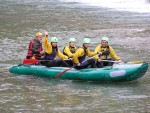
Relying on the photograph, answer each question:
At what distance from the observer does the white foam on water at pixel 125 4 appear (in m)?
38.9

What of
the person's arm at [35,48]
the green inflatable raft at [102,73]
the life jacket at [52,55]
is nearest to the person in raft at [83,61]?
the green inflatable raft at [102,73]

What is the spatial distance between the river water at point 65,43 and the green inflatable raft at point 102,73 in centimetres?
19

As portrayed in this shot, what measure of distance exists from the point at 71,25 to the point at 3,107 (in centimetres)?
1814

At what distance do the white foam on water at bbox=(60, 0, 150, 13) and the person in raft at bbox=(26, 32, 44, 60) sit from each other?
22.1m

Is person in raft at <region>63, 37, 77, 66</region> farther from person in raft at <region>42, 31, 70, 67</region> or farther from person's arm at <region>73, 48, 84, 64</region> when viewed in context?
person's arm at <region>73, 48, 84, 64</region>

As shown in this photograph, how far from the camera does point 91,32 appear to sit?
88.0ft

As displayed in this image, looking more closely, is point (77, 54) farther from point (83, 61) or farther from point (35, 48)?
point (35, 48)

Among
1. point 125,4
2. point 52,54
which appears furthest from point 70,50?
point 125,4

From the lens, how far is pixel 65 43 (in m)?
23.2

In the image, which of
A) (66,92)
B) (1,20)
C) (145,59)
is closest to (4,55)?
(145,59)

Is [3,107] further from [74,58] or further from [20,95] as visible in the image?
[74,58]

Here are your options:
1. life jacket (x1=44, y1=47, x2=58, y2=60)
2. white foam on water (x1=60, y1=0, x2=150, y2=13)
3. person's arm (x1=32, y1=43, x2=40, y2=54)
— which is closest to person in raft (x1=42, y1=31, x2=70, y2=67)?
life jacket (x1=44, y1=47, x2=58, y2=60)

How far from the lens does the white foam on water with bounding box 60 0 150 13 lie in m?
38.9

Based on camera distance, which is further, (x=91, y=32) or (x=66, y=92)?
(x=91, y=32)
